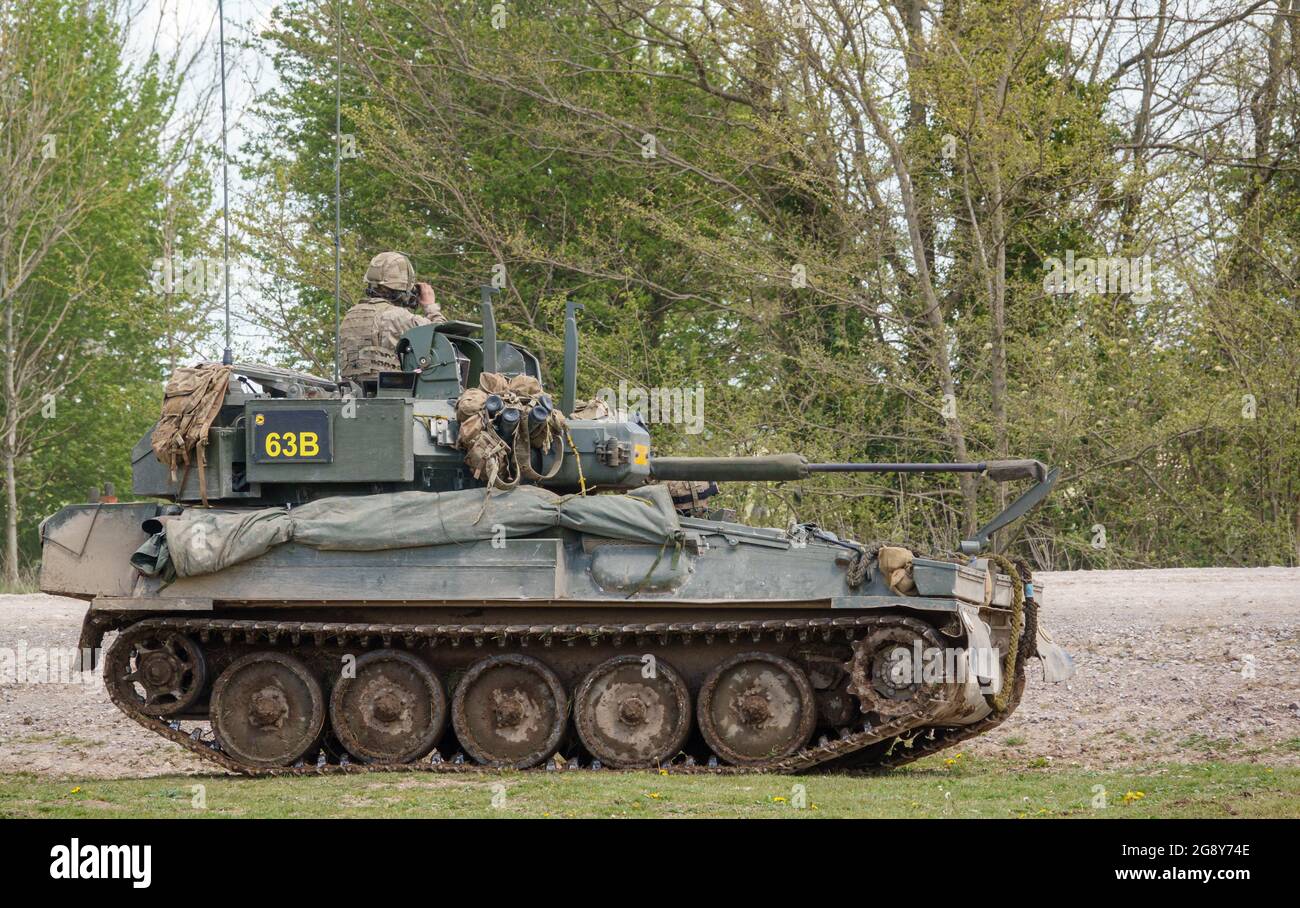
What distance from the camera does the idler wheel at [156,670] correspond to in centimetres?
1323

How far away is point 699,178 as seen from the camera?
28.3 metres

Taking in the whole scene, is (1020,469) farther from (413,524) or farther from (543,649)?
(413,524)

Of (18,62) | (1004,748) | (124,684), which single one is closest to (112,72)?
(18,62)

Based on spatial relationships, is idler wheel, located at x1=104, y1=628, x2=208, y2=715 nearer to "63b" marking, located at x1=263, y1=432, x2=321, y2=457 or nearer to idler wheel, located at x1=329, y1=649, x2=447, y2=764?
idler wheel, located at x1=329, y1=649, x2=447, y2=764

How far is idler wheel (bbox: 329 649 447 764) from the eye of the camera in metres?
13.2

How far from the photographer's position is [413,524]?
12.7 m

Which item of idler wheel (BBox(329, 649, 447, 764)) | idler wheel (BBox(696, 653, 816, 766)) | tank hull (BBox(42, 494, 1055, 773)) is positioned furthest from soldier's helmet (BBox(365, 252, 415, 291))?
idler wheel (BBox(696, 653, 816, 766))

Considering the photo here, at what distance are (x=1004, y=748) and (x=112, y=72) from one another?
27.7 m

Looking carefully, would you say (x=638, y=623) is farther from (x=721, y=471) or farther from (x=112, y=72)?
(x=112, y=72)

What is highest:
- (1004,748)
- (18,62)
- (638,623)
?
(18,62)

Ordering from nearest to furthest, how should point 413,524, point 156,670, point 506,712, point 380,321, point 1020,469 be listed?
point 413,524
point 506,712
point 156,670
point 1020,469
point 380,321

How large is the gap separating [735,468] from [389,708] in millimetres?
3501

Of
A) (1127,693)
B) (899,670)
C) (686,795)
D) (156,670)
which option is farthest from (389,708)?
(1127,693)

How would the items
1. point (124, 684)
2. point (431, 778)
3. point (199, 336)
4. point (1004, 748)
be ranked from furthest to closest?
point (199, 336), point (1004, 748), point (124, 684), point (431, 778)
